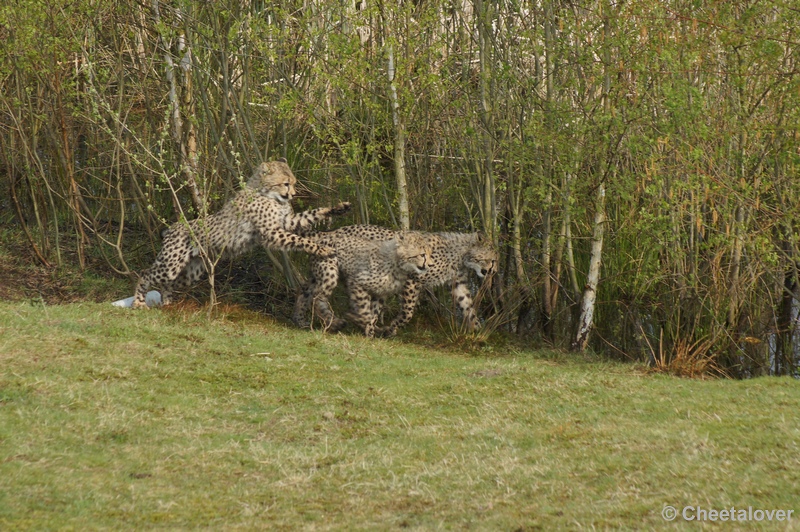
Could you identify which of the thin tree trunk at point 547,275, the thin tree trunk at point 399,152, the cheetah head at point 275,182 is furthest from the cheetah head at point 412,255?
the cheetah head at point 275,182

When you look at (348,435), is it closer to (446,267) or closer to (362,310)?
(362,310)

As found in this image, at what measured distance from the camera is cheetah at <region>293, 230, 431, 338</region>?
10.0m

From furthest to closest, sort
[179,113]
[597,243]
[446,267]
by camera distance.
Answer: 1. [179,113]
2. [446,267]
3. [597,243]

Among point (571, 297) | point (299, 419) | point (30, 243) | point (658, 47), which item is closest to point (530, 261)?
point (571, 297)

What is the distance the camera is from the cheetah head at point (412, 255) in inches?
393

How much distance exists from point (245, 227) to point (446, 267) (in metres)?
2.06

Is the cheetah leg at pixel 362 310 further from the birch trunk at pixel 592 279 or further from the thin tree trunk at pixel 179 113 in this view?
the birch trunk at pixel 592 279

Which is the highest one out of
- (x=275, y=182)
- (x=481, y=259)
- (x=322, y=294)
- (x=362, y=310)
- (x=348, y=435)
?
(x=275, y=182)

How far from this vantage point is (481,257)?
1045 cm

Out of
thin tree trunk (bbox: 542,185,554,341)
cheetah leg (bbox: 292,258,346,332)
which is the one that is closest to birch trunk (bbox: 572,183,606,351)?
thin tree trunk (bbox: 542,185,554,341)

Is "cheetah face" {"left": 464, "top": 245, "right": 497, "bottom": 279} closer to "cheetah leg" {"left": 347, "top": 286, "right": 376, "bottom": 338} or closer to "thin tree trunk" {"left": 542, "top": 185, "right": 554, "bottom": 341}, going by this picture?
"thin tree trunk" {"left": 542, "top": 185, "right": 554, "bottom": 341}

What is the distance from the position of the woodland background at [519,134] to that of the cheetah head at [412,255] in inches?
20.3

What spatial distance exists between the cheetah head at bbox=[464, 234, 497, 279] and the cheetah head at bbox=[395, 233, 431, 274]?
604mm

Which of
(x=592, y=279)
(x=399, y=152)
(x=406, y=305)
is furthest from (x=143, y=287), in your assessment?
(x=592, y=279)
